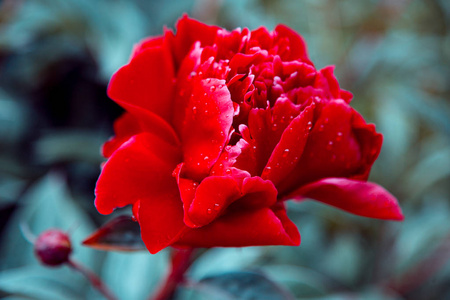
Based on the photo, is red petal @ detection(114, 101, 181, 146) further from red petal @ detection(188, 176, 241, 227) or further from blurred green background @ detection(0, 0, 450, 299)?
blurred green background @ detection(0, 0, 450, 299)

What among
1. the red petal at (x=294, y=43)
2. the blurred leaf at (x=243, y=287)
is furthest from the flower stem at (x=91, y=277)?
the red petal at (x=294, y=43)

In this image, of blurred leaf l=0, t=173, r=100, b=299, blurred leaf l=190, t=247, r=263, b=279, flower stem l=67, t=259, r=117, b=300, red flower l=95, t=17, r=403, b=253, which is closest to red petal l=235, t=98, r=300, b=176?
red flower l=95, t=17, r=403, b=253

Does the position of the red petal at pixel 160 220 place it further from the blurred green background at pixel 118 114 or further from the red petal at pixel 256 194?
the blurred green background at pixel 118 114

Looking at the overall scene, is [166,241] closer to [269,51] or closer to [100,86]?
[269,51]

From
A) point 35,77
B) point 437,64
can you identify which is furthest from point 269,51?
point 437,64

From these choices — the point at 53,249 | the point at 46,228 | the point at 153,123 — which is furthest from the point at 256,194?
the point at 46,228
